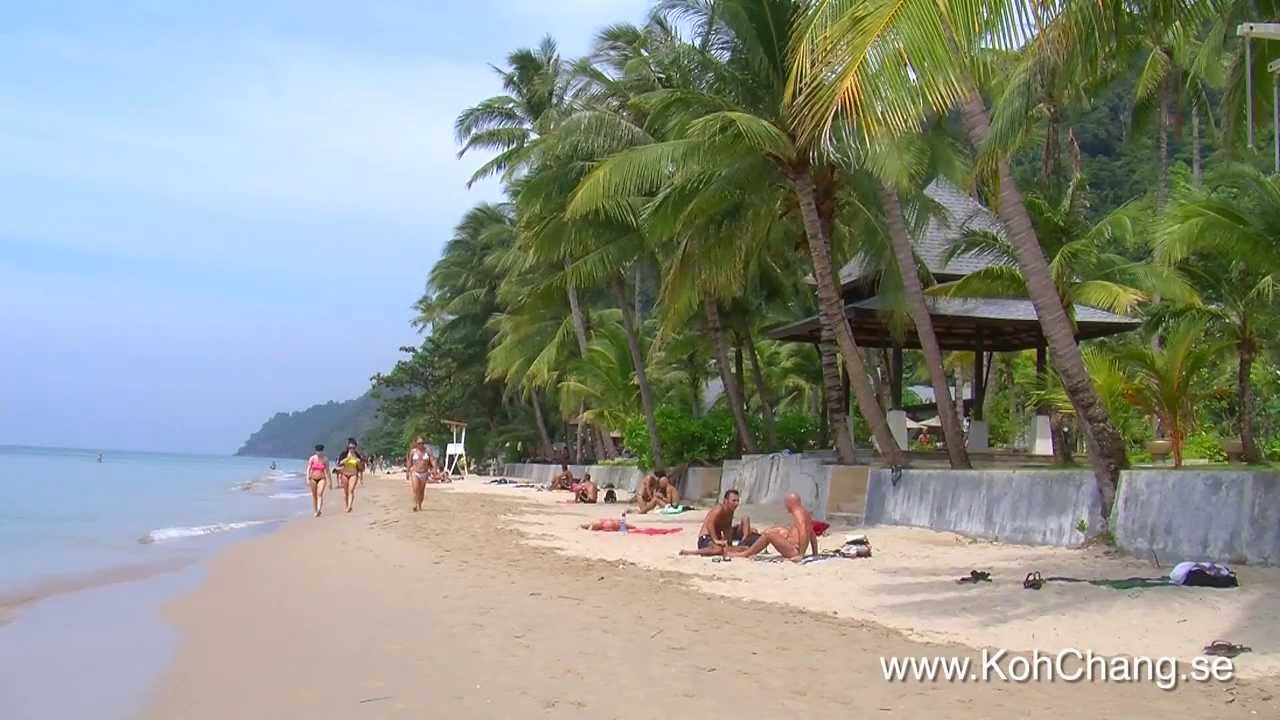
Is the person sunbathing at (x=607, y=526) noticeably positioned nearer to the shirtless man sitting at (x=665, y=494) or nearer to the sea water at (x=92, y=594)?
the shirtless man sitting at (x=665, y=494)

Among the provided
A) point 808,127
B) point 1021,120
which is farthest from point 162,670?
point 1021,120

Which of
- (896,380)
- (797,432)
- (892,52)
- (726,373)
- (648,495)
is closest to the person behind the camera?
(892,52)

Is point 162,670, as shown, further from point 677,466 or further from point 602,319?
point 602,319

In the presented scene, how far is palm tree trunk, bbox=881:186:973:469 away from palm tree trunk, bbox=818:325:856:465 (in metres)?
1.56

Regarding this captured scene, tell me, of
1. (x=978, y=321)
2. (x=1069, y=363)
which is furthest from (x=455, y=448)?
(x=1069, y=363)

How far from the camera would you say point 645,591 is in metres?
8.71

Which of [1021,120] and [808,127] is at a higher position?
[1021,120]

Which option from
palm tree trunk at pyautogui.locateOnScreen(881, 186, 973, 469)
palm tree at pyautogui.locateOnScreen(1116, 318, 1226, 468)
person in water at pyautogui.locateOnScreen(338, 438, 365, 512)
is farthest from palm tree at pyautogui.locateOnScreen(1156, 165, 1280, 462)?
person in water at pyautogui.locateOnScreen(338, 438, 365, 512)

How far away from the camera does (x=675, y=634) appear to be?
672 cm

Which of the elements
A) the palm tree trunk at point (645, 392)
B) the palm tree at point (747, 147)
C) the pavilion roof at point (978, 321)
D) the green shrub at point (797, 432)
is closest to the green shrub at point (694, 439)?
the palm tree trunk at point (645, 392)

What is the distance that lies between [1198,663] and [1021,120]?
6777 millimetres

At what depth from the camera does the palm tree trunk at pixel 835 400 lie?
49.6 feet

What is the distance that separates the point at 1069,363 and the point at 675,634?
519 centimetres

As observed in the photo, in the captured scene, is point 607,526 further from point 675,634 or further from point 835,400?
point 675,634
